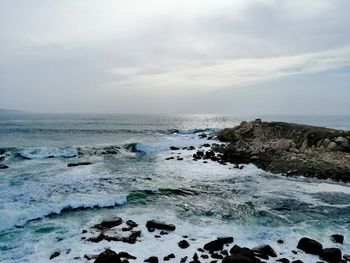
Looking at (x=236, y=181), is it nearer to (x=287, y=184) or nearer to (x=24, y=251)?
(x=287, y=184)

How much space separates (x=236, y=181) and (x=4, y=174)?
16609 mm

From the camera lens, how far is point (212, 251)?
10.4 meters

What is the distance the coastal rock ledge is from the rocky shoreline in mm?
12029

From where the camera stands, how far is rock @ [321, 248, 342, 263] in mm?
9750

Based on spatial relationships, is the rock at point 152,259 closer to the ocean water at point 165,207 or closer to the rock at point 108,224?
the ocean water at point 165,207

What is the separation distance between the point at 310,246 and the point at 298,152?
61.6 feet

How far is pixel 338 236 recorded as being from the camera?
11.2 m

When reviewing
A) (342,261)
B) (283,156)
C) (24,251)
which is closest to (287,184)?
(283,156)

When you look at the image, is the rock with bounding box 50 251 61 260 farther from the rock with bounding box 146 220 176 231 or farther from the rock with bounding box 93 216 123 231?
the rock with bounding box 146 220 176 231

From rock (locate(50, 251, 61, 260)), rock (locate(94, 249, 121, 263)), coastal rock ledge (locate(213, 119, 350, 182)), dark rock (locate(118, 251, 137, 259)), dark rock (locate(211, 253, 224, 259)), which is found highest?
coastal rock ledge (locate(213, 119, 350, 182))

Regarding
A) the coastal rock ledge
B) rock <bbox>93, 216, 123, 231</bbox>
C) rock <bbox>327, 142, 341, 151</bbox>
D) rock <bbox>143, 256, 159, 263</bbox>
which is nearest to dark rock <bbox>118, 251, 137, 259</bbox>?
rock <bbox>143, 256, 159, 263</bbox>

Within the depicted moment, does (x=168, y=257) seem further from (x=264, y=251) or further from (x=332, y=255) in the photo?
→ (x=332, y=255)

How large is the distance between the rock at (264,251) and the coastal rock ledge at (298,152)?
12947 mm

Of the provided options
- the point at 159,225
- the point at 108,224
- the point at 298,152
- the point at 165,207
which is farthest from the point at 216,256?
the point at 298,152
